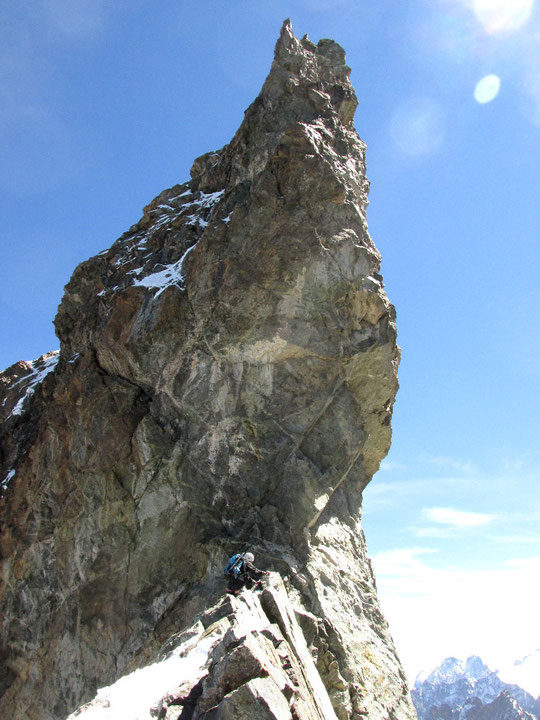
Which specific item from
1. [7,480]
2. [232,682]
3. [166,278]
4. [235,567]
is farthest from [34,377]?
[232,682]

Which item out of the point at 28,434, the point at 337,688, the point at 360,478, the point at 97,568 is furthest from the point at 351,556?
the point at 28,434

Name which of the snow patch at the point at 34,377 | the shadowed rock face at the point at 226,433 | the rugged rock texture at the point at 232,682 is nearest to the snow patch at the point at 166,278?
the shadowed rock face at the point at 226,433

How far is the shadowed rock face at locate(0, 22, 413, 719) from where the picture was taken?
17938mm

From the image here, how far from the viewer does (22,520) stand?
77.4ft

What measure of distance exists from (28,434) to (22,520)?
4.73 m

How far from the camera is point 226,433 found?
63.0ft

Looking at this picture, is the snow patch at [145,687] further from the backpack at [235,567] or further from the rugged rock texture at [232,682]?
the backpack at [235,567]

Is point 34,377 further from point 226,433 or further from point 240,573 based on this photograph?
point 240,573

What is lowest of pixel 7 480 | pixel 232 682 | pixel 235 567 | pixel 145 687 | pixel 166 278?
pixel 232 682

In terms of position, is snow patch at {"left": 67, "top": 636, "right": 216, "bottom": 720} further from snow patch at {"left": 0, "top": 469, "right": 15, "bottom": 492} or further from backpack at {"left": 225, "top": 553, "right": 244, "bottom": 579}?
snow patch at {"left": 0, "top": 469, "right": 15, "bottom": 492}

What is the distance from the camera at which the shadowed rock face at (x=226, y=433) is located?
17.9 m

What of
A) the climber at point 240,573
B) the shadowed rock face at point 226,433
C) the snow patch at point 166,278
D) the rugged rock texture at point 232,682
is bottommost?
the rugged rock texture at point 232,682

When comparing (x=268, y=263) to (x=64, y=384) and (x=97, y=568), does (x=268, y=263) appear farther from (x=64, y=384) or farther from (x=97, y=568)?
(x=97, y=568)

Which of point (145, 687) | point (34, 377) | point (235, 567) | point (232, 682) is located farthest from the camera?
point (34, 377)
